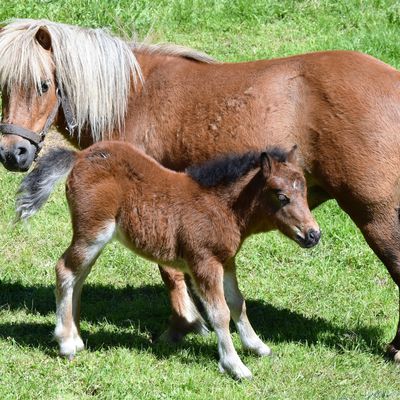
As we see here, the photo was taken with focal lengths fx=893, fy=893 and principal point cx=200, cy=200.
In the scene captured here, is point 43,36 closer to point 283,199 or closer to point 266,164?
point 266,164

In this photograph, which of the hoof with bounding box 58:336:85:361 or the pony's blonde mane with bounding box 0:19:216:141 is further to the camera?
the pony's blonde mane with bounding box 0:19:216:141

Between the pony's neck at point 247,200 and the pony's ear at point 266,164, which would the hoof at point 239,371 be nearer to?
the pony's neck at point 247,200

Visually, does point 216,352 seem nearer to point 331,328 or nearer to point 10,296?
point 331,328

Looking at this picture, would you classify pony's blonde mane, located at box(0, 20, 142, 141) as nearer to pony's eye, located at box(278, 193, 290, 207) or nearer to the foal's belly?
the foal's belly

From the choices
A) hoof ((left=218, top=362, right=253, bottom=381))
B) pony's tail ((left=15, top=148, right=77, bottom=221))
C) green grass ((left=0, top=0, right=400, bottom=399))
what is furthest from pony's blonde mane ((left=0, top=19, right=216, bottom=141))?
hoof ((left=218, top=362, right=253, bottom=381))

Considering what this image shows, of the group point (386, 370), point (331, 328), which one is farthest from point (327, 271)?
point (386, 370)

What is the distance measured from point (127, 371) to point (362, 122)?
219cm

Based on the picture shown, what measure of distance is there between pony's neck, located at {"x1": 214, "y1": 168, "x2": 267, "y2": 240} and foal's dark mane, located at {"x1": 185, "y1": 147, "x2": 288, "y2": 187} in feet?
0.11

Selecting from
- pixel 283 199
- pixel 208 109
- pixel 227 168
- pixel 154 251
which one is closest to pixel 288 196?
pixel 283 199

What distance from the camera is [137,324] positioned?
6.63m

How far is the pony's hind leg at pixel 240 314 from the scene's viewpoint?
5.87 m

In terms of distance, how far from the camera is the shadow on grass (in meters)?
6.21

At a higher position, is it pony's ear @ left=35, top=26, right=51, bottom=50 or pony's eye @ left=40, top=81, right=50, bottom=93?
pony's ear @ left=35, top=26, right=51, bottom=50

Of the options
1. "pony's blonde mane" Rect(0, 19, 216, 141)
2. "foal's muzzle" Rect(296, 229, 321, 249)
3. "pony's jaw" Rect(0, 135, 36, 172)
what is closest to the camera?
"foal's muzzle" Rect(296, 229, 321, 249)
